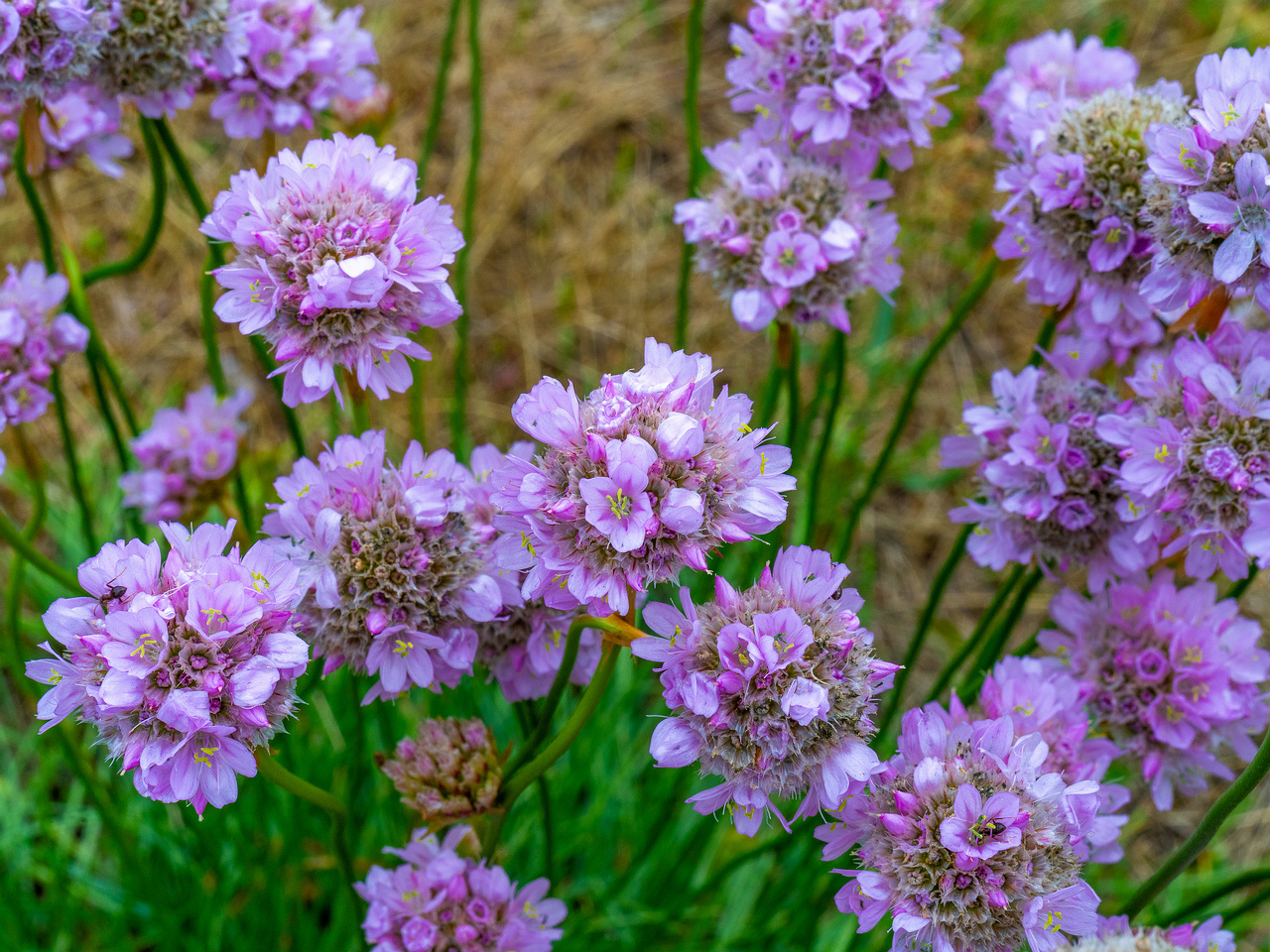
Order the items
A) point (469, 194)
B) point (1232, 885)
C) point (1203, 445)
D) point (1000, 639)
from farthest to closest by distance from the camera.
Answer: point (469, 194) < point (1000, 639) < point (1232, 885) < point (1203, 445)

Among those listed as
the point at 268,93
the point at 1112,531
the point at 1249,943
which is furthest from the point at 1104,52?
the point at 1249,943

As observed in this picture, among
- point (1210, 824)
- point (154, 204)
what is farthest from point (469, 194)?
point (1210, 824)

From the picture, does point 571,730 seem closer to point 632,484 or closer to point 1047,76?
point 632,484

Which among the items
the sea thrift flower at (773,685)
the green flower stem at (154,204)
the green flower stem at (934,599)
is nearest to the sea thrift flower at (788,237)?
the green flower stem at (934,599)

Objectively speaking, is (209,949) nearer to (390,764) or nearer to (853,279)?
(390,764)

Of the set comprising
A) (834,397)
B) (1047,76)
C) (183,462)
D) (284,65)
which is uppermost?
(1047,76)

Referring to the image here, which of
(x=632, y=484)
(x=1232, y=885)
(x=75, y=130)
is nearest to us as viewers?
(x=632, y=484)

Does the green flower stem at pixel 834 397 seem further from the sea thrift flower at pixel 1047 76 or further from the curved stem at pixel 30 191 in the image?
the curved stem at pixel 30 191

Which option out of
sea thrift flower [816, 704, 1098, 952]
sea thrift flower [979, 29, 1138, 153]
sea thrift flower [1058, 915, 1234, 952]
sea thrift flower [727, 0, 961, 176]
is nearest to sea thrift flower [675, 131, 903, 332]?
sea thrift flower [727, 0, 961, 176]
